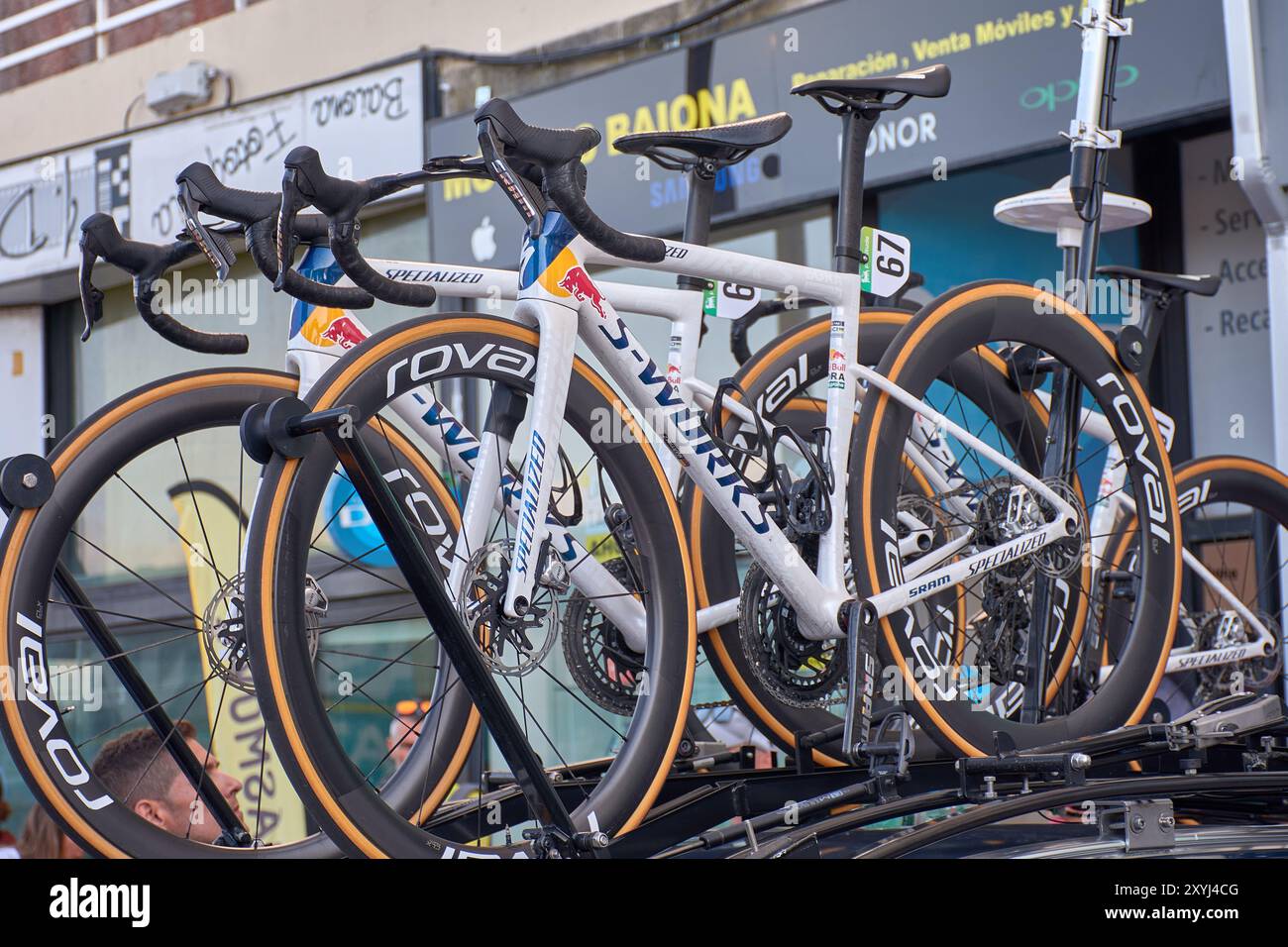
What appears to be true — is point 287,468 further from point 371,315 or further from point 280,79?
point 280,79

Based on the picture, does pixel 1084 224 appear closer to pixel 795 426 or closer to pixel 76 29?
pixel 795 426

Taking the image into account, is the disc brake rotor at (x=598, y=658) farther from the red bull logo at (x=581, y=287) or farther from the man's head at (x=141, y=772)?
the man's head at (x=141, y=772)

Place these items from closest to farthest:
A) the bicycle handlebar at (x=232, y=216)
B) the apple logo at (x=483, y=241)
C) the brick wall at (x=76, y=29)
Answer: the bicycle handlebar at (x=232, y=216)
the apple logo at (x=483, y=241)
the brick wall at (x=76, y=29)

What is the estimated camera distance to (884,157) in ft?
20.5

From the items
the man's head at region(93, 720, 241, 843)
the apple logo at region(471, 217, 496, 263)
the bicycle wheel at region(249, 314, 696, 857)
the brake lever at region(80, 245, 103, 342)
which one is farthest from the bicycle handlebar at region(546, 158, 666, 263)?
the apple logo at region(471, 217, 496, 263)

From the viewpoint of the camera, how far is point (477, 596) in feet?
7.98

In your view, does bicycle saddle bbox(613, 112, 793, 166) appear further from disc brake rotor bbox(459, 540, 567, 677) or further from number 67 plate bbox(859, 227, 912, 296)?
disc brake rotor bbox(459, 540, 567, 677)

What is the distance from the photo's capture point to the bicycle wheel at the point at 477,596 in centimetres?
212

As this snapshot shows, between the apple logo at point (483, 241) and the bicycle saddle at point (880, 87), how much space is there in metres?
4.56

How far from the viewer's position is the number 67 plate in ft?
10.5

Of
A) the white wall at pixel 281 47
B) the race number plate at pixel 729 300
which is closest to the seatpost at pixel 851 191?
the race number plate at pixel 729 300

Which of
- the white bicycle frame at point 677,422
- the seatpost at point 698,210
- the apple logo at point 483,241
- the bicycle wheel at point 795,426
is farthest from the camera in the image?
the apple logo at point 483,241
